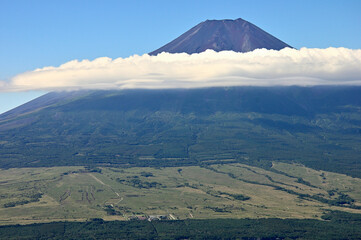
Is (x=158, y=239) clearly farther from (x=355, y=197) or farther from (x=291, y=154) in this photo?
(x=291, y=154)

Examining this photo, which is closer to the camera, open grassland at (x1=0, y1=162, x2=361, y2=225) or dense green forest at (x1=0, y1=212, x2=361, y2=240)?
dense green forest at (x1=0, y1=212, x2=361, y2=240)

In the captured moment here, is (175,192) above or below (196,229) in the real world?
below

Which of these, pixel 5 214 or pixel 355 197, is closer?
pixel 5 214

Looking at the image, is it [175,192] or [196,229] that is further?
[175,192]

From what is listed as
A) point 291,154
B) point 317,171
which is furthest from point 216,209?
point 291,154

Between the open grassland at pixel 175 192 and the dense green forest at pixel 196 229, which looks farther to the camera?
the open grassland at pixel 175 192
